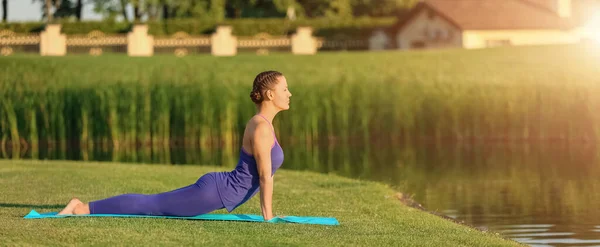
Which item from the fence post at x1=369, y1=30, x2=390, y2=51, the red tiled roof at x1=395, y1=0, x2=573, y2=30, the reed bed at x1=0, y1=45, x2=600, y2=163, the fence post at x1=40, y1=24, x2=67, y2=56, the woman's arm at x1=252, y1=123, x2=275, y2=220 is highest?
the red tiled roof at x1=395, y1=0, x2=573, y2=30

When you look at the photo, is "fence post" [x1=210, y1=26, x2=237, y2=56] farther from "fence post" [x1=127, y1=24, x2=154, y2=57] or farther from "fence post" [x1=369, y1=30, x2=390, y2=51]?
"fence post" [x1=369, y1=30, x2=390, y2=51]

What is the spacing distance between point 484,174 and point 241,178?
11713 mm

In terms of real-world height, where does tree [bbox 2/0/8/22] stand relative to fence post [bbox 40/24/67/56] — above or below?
above

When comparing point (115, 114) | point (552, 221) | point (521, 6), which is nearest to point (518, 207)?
point (552, 221)

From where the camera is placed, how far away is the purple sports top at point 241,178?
10180mm

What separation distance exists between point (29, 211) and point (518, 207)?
6.57 metres

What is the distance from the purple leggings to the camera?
10.3 m

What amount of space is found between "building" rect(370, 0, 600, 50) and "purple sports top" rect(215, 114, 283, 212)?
4852cm

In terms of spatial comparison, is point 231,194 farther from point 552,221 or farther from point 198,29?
point 198,29

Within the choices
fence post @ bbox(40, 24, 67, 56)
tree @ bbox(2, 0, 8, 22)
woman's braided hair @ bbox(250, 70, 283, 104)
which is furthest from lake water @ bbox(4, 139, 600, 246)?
tree @ bbox(2, 0, 8, 22)

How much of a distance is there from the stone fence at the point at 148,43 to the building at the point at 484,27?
5285mm

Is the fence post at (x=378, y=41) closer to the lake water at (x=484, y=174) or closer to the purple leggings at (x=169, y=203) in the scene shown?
the lake water at (x=484, y=174)

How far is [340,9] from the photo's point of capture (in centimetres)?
6406

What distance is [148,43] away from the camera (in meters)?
53.2
